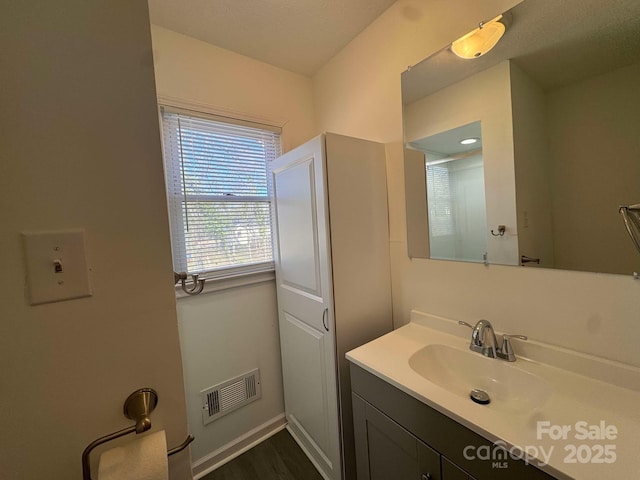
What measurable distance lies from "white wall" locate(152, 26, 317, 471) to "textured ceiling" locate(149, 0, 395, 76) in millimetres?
82

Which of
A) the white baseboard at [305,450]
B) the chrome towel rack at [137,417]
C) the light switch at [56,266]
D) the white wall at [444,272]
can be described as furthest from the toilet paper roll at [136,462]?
the white baseboard at [305,450]

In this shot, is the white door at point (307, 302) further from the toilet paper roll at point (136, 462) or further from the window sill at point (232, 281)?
the toilet paper roll at point (136, 462)

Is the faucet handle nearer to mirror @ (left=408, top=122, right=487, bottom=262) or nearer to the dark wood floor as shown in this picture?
mirror @ (left=408, top=122, right=487, bottom=262)

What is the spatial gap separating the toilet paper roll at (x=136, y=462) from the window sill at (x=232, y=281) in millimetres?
1049

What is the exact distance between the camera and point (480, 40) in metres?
1.05

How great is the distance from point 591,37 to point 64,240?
5.11 ft

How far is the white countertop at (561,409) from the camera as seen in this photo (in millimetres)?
585

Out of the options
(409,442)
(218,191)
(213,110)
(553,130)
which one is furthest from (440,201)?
(213,110)

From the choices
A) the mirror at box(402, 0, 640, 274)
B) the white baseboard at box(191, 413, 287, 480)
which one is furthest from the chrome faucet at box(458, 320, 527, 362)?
the white baseboard at box(191, 413, 287, 480)

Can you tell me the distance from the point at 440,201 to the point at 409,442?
100 cm

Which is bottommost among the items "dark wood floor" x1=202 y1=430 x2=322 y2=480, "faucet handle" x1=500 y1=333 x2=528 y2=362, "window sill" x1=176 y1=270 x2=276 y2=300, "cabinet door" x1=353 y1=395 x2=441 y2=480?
"dark wood floor" x1=202 y1=430 x2=322 y2=480

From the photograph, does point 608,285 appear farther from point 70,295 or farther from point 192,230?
point 192,230

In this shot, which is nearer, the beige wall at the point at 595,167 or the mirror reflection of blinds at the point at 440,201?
the beige wall at the point at 595,167

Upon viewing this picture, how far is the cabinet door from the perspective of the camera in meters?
0.84
